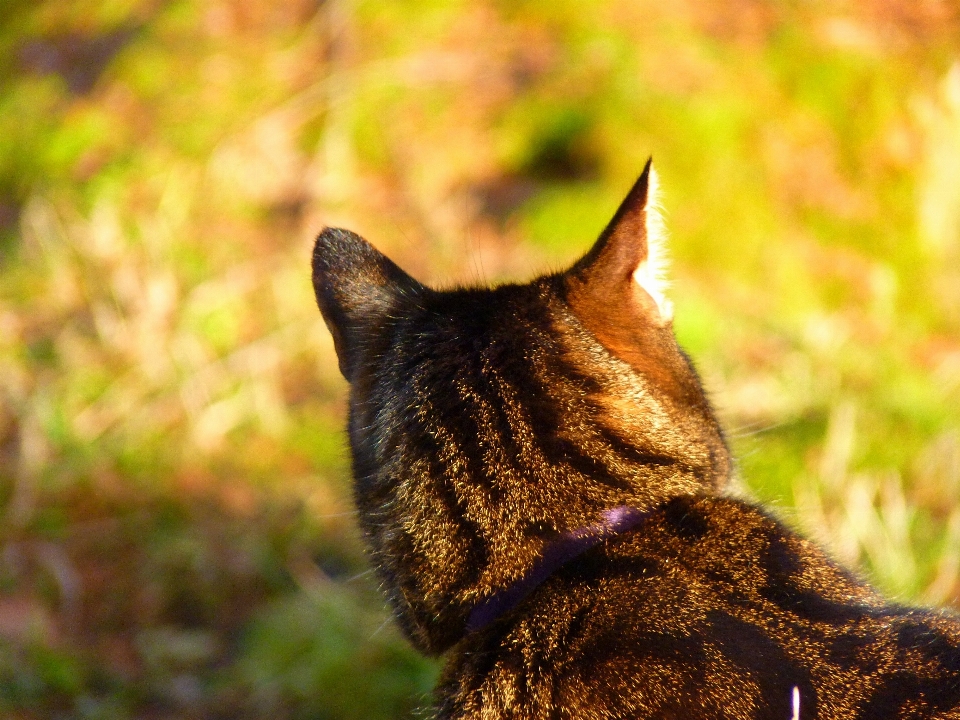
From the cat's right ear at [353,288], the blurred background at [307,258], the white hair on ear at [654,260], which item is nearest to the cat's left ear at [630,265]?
the white hair on ear at [654,260]

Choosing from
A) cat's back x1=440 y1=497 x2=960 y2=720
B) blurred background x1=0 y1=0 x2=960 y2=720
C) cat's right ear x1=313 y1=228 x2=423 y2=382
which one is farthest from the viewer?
blurred background x1=0 y1=0 x2=960 y2=720

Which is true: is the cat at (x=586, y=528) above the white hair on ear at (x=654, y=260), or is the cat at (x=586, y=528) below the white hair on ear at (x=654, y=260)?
below

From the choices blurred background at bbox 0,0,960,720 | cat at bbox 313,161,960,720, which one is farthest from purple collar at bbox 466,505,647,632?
blurred background at bbox 0,0,960,720

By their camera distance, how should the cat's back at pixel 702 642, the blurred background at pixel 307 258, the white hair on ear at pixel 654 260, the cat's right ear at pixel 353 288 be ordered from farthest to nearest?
the blurred background at pixel 307 258 < the cat's right ear at pixel 353 288 < the white hair on ear at pixel 654 260 < the cat's back at pixel 702 642

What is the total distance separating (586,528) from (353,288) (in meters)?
0.70

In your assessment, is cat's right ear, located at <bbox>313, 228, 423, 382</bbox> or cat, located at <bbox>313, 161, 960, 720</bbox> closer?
cat, located at <bbox>313, 161, 960, 720</bbox>

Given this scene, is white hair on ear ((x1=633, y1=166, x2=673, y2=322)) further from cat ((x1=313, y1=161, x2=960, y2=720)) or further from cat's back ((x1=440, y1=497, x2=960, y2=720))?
cat's back ((x1=440, y1=497, x2=960, y2=720))

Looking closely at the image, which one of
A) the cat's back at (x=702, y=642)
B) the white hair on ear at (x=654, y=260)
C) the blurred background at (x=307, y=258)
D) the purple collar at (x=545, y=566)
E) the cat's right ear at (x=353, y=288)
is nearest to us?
the cat's back at (x=702, y=642)

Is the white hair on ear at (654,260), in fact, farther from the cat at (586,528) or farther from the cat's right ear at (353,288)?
the cat's right ear at (353,288)

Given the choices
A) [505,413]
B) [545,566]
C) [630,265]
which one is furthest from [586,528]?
[630,265]

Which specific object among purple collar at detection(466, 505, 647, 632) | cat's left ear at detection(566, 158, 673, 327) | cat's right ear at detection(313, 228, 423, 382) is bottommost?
purple collar at detection(466, 505, 647, 632)

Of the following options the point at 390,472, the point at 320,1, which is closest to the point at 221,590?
the point at 390,472

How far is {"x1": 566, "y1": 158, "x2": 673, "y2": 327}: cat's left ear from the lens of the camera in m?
1.71

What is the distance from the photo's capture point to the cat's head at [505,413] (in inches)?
65.3
